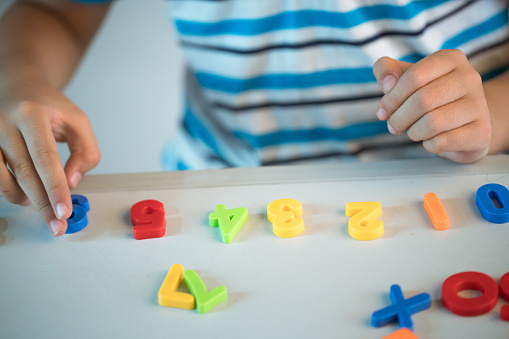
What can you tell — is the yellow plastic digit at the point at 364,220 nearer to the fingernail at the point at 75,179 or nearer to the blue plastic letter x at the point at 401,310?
the blue plastic letter x at the point at 401,310

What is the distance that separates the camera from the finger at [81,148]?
2.19 feet

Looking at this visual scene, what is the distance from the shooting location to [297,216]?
1.97 feet

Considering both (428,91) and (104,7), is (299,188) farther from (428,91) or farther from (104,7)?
(104,7)

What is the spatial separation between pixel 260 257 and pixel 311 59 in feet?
1.21

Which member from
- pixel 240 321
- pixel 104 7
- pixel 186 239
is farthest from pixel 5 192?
pixel 104 7

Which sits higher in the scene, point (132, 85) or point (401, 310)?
point (401, 310)

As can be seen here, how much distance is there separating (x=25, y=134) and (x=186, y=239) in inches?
8.7

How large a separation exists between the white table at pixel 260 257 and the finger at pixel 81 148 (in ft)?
0.08

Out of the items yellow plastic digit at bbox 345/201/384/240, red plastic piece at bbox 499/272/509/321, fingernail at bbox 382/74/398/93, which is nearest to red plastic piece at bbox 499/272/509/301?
red plastic piece at bbox 499/272/509/321

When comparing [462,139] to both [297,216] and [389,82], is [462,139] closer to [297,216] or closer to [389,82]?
[389,82]

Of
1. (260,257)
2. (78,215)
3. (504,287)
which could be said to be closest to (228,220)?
(260,257)

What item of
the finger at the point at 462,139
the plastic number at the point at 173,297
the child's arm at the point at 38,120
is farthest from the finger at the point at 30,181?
the finger at the point at 462,139

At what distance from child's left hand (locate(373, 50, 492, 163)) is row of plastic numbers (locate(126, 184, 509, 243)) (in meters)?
0.06

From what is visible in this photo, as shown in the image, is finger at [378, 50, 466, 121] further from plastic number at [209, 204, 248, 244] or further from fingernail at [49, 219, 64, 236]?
fingernail at [49, 219, 64, 236]
